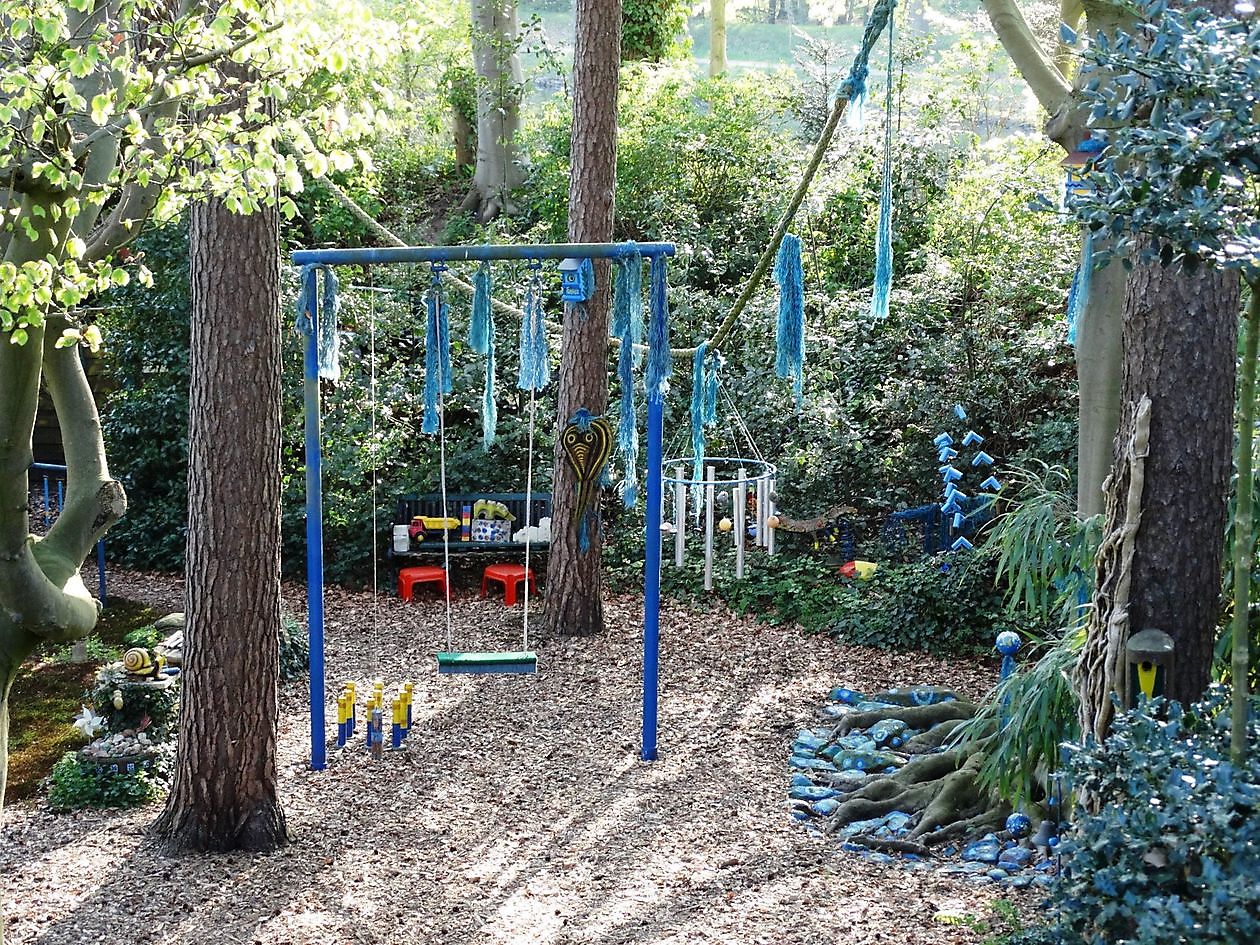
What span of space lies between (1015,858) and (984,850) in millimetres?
137

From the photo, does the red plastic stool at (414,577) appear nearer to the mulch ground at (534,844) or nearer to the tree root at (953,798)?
the mulch ground at (534,844)

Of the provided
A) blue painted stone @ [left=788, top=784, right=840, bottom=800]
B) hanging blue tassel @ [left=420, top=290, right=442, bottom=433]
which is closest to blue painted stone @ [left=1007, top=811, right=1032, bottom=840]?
blue painted stone @ [left=788, top=784, right=840, bottom=800]

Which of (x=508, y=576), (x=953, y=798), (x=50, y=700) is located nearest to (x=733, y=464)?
(x=508, y=576)

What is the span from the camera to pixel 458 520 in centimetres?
906

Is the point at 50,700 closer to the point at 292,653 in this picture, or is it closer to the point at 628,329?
the point at 292,653

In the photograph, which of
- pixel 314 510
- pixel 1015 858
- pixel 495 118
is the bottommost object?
pixel 1015 858

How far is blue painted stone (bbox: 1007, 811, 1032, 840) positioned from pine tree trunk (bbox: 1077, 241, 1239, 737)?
933mm

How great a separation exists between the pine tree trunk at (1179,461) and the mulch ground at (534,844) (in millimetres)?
1153

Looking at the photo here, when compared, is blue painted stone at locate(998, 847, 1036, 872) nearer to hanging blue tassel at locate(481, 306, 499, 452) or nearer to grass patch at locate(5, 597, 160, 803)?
hanging blue tassel at locate(481, 306, 499, 452)

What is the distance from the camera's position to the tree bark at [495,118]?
13.6m

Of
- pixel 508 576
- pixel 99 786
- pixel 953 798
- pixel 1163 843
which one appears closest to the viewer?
pixel 1163 843

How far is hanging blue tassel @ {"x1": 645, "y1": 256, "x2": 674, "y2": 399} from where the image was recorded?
605 cm

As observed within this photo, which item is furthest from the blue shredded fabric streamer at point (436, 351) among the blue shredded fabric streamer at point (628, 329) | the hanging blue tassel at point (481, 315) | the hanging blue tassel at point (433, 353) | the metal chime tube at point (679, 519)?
the metal chime tube at point (679, 519)

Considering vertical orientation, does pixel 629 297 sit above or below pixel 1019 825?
above
